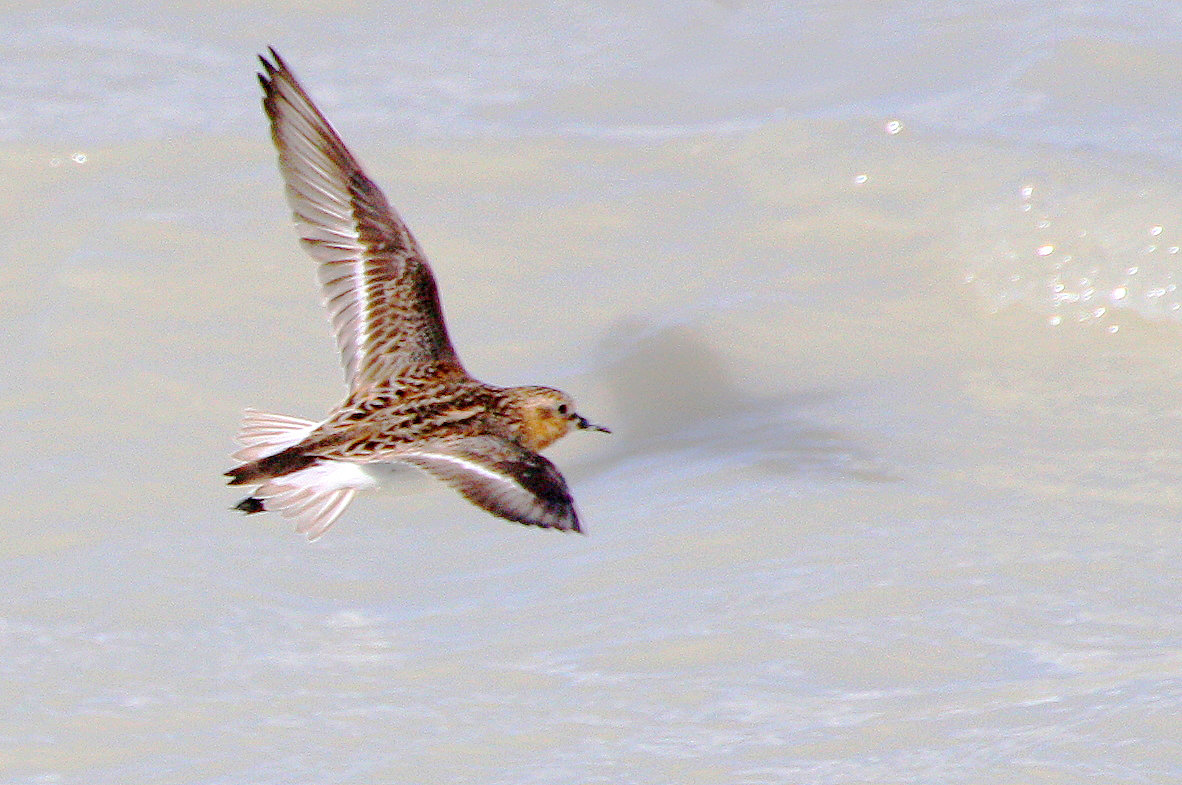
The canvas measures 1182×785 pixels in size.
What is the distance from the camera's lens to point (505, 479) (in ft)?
11.9

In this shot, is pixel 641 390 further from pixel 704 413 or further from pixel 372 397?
pixel 372 397

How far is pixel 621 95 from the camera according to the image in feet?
22.0

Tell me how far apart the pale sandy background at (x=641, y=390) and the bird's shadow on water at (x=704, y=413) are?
0.05 ft

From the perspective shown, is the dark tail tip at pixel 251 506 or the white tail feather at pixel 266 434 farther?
the white tail feather at pixel 266 434

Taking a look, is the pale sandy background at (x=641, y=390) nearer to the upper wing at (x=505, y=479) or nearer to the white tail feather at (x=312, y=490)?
the white tail feather at (x=312, y=490)

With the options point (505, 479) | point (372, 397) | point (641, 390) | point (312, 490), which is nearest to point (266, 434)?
point (372, 397)

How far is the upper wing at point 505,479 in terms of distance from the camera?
348 centimetres

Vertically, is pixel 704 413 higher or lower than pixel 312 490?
higher

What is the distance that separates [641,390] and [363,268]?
105 centimetres

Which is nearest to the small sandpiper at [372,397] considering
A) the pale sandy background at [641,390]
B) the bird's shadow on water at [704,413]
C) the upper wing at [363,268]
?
the upper wing at [363,268]

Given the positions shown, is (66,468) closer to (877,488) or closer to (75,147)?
Result: (75,147)

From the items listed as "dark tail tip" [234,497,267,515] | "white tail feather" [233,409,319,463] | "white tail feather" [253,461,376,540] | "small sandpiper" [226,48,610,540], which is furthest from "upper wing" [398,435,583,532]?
"white tail feather" [233,409,319,463]

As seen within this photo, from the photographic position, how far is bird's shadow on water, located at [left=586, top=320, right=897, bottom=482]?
16.4ft

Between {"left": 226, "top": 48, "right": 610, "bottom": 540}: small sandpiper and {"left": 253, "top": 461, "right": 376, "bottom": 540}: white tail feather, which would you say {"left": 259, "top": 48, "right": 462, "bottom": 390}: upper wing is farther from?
{"left": 253, "top": 461, "right": 376, "bottom": 540}: white tail feather
